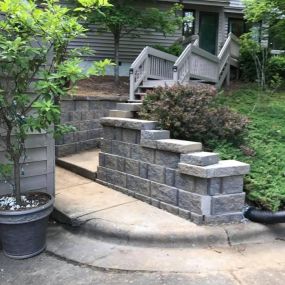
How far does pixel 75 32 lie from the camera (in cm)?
384

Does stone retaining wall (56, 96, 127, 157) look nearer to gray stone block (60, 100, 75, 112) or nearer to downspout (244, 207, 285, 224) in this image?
gray stone block (60, 100, 75, 112)

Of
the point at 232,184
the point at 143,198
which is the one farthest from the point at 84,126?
the point at 232,184

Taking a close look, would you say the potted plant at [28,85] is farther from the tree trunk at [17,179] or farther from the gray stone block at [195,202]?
the gray stone block at [195,202]

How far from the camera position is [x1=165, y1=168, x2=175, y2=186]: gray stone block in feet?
15.1

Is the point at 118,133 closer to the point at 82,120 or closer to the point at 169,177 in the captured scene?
the point at 169,177

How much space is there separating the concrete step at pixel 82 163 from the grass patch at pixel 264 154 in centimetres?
203

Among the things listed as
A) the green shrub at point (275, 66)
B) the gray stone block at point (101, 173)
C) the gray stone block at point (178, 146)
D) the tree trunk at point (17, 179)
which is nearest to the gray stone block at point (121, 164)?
the gray stone block at point (101, 173)

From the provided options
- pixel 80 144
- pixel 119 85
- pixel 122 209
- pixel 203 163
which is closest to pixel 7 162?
pixel 122 209

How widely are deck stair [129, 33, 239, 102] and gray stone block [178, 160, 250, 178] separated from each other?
4.10 metres

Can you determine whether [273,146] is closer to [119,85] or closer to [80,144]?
[80,144]

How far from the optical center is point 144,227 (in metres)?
4.15

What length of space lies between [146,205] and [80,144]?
3025mm

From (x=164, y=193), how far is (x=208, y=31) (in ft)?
40.5

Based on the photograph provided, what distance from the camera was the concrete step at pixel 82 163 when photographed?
6.10m
